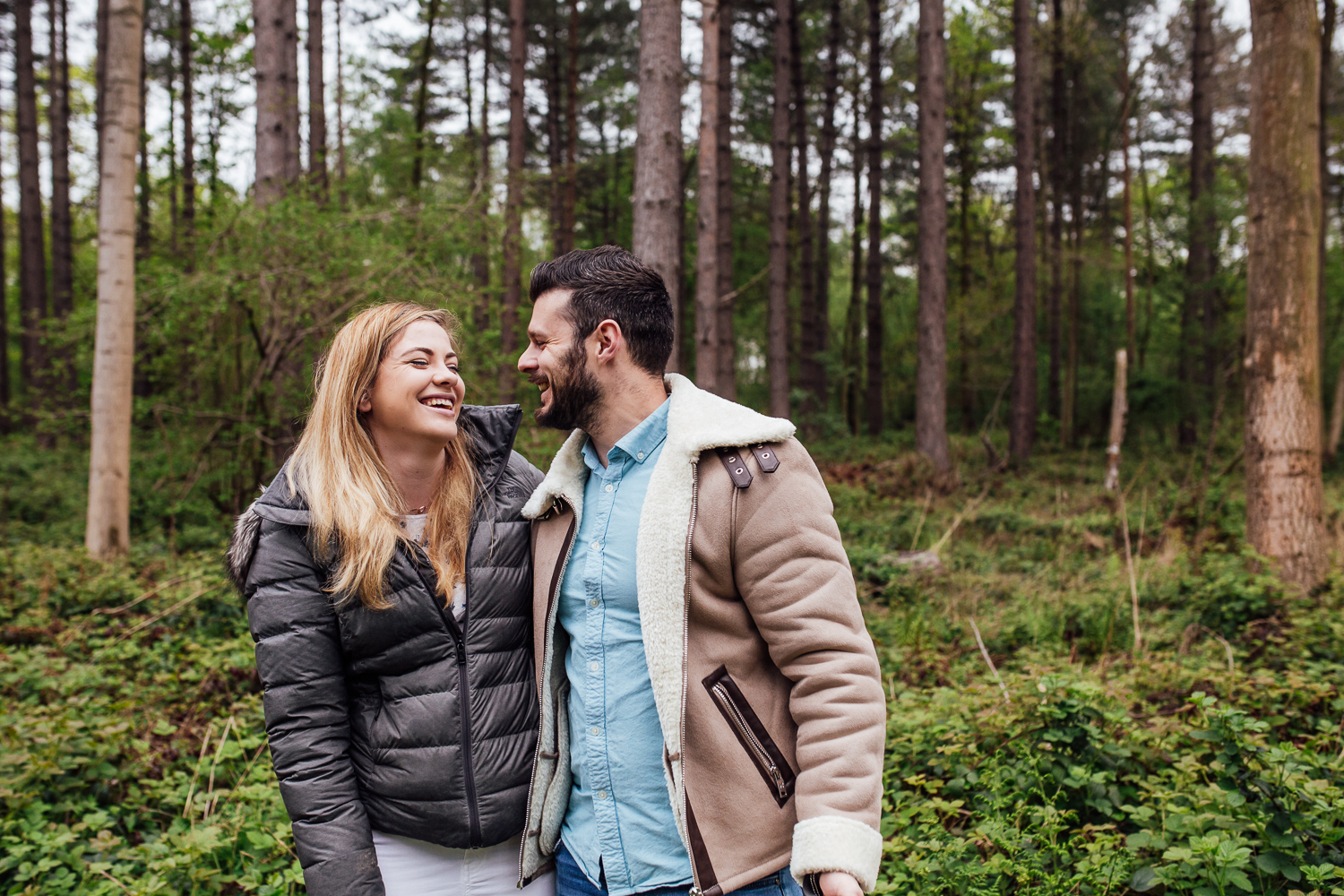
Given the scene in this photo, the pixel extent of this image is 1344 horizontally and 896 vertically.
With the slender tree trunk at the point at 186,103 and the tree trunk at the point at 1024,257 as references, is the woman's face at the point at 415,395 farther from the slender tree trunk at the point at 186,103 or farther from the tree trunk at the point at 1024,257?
the slender tree trunk at the point at 186,103

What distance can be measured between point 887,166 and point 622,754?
84.1ft

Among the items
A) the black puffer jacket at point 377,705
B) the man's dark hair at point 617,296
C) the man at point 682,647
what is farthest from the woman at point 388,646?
the man's dark hair at point 617,296

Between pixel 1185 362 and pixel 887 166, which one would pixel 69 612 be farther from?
pixel 887 166

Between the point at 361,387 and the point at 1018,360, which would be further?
the point at 1018,360

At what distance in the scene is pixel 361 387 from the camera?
2193 mm

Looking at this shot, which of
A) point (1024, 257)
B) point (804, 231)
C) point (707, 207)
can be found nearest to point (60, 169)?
point (707, 207)

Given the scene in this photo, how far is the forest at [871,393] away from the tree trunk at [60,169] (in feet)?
0.35

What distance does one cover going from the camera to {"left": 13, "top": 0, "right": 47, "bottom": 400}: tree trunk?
1736 centimetres

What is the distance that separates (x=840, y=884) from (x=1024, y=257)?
60.7ft

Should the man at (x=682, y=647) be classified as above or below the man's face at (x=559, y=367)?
below

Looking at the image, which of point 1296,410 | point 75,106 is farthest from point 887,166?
point 75,106

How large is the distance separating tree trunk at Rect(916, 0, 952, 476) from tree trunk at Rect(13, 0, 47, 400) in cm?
1668

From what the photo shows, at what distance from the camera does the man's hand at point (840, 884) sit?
1.57 meters

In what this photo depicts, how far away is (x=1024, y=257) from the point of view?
18000 mm
